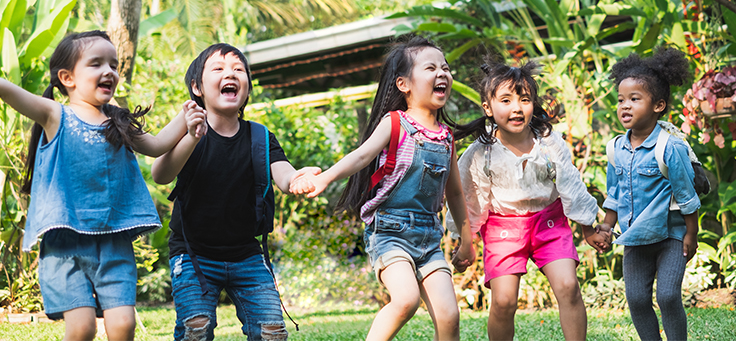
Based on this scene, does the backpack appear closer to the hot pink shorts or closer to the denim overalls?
the hot pink shorts

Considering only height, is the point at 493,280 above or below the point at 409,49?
below

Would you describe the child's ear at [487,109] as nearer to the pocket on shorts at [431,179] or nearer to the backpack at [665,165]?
the pocket on shorts at [431,179]

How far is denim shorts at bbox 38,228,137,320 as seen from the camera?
2404mm

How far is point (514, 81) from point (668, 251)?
1141 millimetres

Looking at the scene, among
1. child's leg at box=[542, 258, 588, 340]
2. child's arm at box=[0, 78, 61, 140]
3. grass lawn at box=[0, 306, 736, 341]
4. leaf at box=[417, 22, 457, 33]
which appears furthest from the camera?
leaf at box=[417, 22, 457, 33]

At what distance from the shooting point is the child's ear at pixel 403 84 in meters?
3.08

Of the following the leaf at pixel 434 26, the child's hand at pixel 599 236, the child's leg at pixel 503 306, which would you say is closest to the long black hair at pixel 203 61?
the child's leg at pixel 503 306

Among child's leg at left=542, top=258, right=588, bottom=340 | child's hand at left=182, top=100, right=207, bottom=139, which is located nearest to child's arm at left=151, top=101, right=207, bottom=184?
child's hand at left=182, top=100, right=207, bottom=139

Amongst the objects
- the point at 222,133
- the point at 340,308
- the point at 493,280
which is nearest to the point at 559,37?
the point at 340,308

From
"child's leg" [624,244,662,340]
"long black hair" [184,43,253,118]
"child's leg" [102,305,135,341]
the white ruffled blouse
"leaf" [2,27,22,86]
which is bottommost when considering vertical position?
"child's leg" [624,244,662,340]

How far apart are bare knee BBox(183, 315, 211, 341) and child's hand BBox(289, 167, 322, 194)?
2.16 ft

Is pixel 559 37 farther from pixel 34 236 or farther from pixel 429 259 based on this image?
pixel 34 236

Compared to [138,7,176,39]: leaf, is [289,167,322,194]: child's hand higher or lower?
lower

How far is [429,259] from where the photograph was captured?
2.89 m
